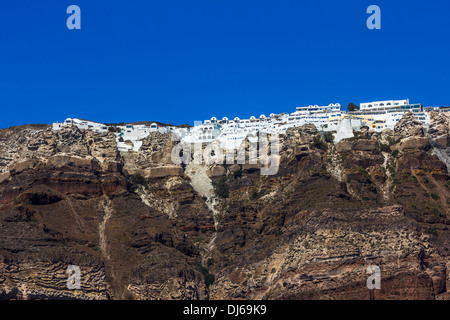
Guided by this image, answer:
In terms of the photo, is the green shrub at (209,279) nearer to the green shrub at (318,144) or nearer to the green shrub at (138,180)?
the green shrub at (318,144)

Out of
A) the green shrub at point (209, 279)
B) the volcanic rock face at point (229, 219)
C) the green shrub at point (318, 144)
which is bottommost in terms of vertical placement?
the green shrub at point (209, 279)

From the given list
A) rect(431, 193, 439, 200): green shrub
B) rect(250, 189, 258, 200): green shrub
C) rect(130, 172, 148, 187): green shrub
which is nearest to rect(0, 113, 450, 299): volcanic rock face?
rect(431, 193, 439, 200): green shrub

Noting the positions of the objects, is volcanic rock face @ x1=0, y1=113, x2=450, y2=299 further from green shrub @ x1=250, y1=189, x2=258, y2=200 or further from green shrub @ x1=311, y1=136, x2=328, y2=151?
green shrub @ x1=250, y1=189, x2=258, y2=200

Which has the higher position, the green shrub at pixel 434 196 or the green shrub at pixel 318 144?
the green shrub at pixel 318 144

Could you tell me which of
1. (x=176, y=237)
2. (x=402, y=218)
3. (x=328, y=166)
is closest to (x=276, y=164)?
(x=328, y=166)

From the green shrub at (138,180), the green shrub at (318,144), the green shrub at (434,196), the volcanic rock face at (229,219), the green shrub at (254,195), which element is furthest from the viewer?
the green shrub at (138,180)

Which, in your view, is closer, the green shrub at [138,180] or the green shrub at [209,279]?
the green shrub at [209,279]

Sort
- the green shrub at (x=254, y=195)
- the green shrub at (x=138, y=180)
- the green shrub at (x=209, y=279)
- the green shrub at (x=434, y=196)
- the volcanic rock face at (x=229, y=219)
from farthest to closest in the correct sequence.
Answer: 1. the green shrub at (x=138, y=180)
2. the green shrub at (x=254, y=195)
3. the green shrub at (x=434, y=196)
4. the green shrub at (x=209, y=279)
5. the volcanic rock face at (x=229, y=219)

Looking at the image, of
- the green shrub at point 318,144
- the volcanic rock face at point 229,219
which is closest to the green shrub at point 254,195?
the volcanic rock face at point 229,219
